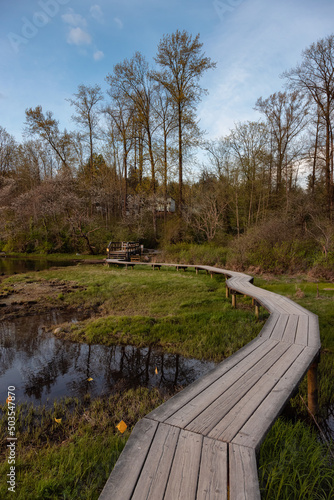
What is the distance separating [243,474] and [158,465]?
452mm

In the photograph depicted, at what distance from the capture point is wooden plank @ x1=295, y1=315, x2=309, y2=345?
11.2 ft

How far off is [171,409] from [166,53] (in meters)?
20.2

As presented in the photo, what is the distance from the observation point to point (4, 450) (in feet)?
8.07

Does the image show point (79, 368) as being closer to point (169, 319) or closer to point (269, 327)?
point (169, 319)

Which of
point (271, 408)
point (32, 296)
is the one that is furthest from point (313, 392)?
point (32, 296)

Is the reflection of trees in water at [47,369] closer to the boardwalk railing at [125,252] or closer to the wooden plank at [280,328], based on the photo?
the wooden plank at [280,328]

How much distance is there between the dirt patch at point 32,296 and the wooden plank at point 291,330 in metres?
5.77

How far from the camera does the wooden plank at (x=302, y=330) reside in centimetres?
340

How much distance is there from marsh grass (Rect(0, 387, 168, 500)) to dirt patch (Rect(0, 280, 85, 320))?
4637 millimetres

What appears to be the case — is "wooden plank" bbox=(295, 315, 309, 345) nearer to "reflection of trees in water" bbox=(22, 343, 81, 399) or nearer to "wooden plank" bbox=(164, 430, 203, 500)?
"wooden plank" bbox=(164, 430, 203, 500)

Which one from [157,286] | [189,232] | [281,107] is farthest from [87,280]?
[281,107]

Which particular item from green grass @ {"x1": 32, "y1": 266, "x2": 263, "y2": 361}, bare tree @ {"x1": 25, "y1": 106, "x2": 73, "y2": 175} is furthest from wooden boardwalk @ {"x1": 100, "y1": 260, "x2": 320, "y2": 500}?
bare tree @ {"x1": 25, "y1": 106, "x2": 73, "y2": 175}

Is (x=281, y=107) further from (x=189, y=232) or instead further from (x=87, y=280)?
(x=87, y=280)

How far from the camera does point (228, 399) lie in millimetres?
2123
